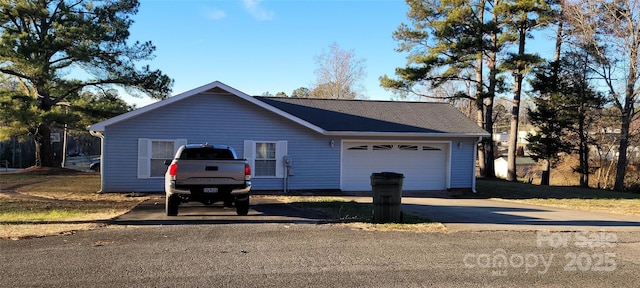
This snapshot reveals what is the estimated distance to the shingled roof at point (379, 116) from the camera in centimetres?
1719

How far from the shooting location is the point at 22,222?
8727 millimetres

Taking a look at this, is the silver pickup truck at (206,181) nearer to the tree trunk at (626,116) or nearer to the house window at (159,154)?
the house window at (159,154)

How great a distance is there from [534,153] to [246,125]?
852 inches

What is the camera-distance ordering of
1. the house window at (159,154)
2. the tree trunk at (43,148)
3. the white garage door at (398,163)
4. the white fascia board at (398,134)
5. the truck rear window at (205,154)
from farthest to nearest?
the tree trunk at (43,148) → the white garage door at (398,163) → the white fascia board at (398,134) → the house window at (159,154) → the truck rear window at (205,154)

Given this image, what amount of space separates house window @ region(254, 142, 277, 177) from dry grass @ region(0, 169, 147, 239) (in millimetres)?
4160

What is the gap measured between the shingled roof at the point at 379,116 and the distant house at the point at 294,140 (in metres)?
0.04

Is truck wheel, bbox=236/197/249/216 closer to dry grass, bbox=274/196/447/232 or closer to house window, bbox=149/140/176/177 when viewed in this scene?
dry grass, bbox=274/196/447/232

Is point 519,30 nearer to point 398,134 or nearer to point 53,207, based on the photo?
point 398,134

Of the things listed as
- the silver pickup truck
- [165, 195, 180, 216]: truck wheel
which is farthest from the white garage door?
[165, 195, 180, 216]: truck wheel

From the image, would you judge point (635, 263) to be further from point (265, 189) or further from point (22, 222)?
point (265, 189)

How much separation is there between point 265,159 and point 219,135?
1842mm

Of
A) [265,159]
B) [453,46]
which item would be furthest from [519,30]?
[265,159]

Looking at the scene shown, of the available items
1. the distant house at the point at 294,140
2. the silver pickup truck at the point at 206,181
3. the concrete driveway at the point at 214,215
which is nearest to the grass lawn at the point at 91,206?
the concrete driveway at the point at 214,215

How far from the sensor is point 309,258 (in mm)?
6242
